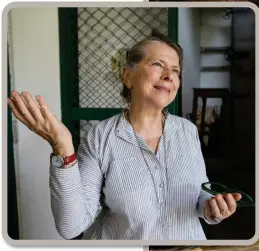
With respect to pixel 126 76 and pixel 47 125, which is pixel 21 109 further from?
pixel 126 76

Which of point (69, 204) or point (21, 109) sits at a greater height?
point (21, 109)

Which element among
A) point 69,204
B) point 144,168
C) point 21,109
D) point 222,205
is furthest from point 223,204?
point 21,109

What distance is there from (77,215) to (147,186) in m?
0.12

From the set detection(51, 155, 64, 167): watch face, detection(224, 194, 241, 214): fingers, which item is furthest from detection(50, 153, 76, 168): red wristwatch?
detection(224, 194, 241, 214): fingers

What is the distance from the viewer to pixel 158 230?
587 millimetres

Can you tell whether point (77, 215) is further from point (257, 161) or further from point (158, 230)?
point (257, 161)

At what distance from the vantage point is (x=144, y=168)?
0.58 meters

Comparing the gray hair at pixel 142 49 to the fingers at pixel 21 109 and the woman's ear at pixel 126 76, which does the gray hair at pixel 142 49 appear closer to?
the woman's ear at pixel 126 76

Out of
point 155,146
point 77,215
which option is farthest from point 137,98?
point 77,215

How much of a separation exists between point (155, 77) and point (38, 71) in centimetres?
20

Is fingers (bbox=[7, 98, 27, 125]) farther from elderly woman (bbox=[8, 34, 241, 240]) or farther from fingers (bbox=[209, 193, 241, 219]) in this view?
fingers (bbox=[209, 193, 241, 219])

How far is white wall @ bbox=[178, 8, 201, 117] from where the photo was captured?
57 cm

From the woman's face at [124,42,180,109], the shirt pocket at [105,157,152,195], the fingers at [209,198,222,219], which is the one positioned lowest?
the fingers at [209,198,222,219]

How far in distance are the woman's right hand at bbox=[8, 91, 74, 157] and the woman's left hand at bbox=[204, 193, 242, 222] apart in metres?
0.24
